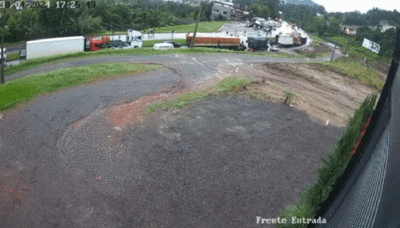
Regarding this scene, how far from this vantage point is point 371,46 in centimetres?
5666

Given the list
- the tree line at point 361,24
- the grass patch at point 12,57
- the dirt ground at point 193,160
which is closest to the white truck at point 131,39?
the grass patch at point 12,57

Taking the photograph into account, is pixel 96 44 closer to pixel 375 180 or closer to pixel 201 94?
pixel 201 94

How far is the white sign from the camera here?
5434cm

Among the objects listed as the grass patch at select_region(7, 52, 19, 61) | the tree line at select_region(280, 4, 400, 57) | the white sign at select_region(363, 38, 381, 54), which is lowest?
the grass patch at select_region(7, 52, 19, 61)

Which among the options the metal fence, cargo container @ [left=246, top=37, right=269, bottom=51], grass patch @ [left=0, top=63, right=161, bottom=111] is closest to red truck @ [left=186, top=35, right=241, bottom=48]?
cargo container @ [left=246, top=37, right=269, bottom=51]

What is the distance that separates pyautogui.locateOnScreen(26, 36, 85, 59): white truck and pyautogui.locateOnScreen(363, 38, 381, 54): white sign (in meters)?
52.3

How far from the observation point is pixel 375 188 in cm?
873

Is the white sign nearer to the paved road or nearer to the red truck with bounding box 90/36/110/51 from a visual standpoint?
the paved road

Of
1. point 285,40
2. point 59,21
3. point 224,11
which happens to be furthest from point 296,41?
point 224,11

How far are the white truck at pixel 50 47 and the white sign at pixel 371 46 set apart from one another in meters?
52.3

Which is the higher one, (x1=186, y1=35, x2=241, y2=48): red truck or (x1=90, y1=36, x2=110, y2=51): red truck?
(x1=186, y1=35, x2=241, y2=48): red truck

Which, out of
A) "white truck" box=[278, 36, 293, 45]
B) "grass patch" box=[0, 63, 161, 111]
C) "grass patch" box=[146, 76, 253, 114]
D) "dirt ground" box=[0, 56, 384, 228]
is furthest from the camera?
"white truck" box=[278, 36, 293, 45]

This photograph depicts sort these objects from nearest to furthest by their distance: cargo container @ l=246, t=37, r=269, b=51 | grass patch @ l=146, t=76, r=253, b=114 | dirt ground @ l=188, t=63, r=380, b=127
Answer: grass patch @ l=146, t=76, r=253, b=114 → dirt ground @ l=188, t=63, r=380, b=127 → cargo container @ l=246, t=37, r=269, b=51

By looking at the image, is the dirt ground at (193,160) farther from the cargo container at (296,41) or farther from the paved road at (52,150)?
the cargo container at (296,41)
